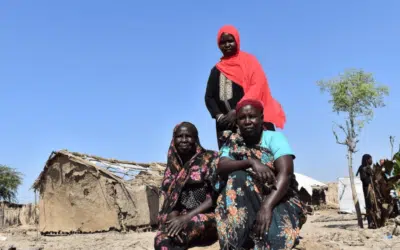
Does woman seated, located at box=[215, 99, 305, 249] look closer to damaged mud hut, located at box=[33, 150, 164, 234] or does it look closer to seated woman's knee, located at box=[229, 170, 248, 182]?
seated woman's knee, located at box=[229, 170, 248, 182]

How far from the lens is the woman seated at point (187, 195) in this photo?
325 cm

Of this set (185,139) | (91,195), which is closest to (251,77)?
(185,139)

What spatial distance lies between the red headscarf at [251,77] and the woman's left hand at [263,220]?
1.17m

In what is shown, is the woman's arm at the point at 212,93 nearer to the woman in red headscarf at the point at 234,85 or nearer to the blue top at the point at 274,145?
the woman in red headscarf at the point at 234,85

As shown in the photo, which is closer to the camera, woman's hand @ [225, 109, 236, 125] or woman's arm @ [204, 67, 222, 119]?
woman's hand @ [225, 109, 236, 125]

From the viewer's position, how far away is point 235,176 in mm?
2869

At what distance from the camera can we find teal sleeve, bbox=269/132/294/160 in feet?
9.59

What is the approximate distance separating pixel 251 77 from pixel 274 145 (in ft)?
3.65

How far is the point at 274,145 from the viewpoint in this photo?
116 inches

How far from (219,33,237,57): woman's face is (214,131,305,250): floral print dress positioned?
47.9 inches

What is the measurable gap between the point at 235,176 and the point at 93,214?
10453 mm

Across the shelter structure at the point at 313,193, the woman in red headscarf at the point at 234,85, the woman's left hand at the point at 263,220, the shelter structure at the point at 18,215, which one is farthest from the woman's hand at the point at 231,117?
the shelter structure at the point at 313,193

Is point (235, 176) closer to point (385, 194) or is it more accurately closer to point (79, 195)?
point (385, 194)

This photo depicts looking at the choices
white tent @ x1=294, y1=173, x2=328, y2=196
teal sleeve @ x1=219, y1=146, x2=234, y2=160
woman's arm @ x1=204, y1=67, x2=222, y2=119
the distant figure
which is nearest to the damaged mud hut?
the distant figure
